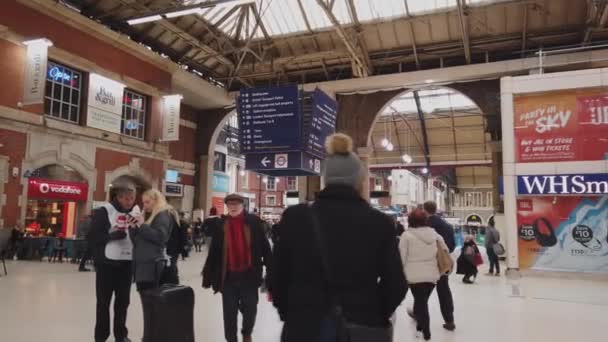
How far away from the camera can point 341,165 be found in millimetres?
1764

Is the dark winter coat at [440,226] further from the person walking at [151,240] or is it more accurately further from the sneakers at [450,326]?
the person walking at [151,240]

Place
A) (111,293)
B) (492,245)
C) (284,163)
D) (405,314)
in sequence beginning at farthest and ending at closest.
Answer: (492,245) → (284,163) → (405,314) → (111,293)

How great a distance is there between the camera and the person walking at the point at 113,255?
3725 mm

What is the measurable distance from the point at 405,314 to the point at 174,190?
44.9ft

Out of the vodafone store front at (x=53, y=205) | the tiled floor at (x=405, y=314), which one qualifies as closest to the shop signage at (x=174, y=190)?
the vodafone store front at (x=53, y=205)

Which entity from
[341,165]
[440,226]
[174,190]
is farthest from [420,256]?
[174,190]

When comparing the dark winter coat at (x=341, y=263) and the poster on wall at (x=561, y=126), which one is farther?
the poster on wall at (x=561, y=126)

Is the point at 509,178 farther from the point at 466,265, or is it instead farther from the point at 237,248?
the point at 237,248

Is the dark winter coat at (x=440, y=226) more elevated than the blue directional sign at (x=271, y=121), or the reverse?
the blue directional sign at (x=271, y=121)

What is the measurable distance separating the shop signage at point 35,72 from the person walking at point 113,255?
833cm

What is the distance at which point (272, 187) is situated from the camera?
40.6 meters

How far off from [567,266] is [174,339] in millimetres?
9248

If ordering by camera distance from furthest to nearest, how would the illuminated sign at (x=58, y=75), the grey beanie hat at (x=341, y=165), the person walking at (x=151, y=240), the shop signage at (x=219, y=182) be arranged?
1. the shop signage at (x=219, y=182)
2. the illuminated sign at (x=58, y=75)
3. the person walking at (x=151, y=240)
4. the grey beanie hat at (x=341, y=165)

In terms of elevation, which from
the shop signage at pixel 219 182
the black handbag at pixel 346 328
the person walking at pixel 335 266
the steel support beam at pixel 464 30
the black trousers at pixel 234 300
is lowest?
the black trousers at pixel 234 300
